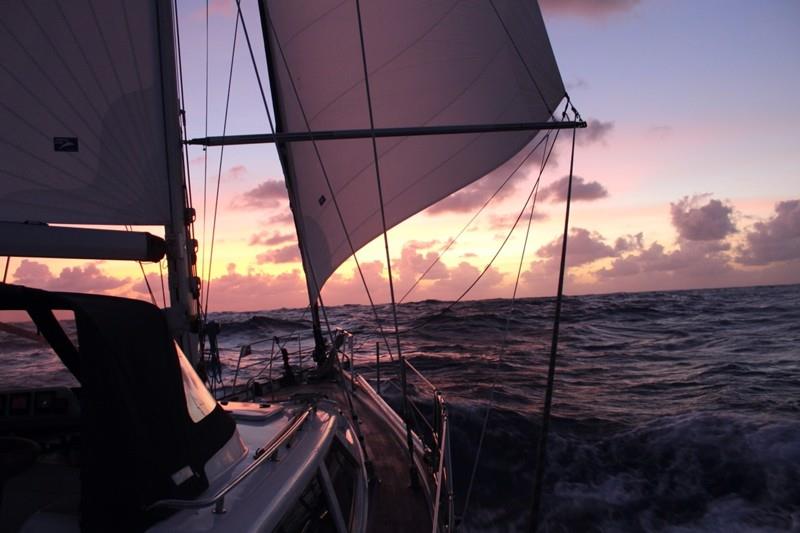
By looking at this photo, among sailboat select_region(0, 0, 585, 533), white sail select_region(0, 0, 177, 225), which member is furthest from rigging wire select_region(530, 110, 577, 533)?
white sail select_region(0, 0, 177, 225)

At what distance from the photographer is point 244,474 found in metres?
2.36

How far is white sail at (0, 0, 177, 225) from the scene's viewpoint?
147 inches

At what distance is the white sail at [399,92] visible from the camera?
648cm

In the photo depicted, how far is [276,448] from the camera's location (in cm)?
295

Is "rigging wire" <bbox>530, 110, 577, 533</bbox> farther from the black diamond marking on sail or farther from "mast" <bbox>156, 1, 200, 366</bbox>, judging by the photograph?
the black diamond marking on sail

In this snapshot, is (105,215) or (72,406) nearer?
(72,406)

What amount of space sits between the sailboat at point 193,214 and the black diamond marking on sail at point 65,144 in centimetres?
1

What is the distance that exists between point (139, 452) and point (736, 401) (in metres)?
11.3

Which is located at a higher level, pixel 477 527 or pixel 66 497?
pixel 66 497

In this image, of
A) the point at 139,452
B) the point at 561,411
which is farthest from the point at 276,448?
the point at 561,411

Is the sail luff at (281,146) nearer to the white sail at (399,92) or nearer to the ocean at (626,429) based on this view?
the white sail at (399,92)

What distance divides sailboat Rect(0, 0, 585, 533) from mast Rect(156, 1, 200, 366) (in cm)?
2

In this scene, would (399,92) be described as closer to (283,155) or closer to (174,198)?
(283,155)

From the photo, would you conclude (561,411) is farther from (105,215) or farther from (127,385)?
(127,385)
